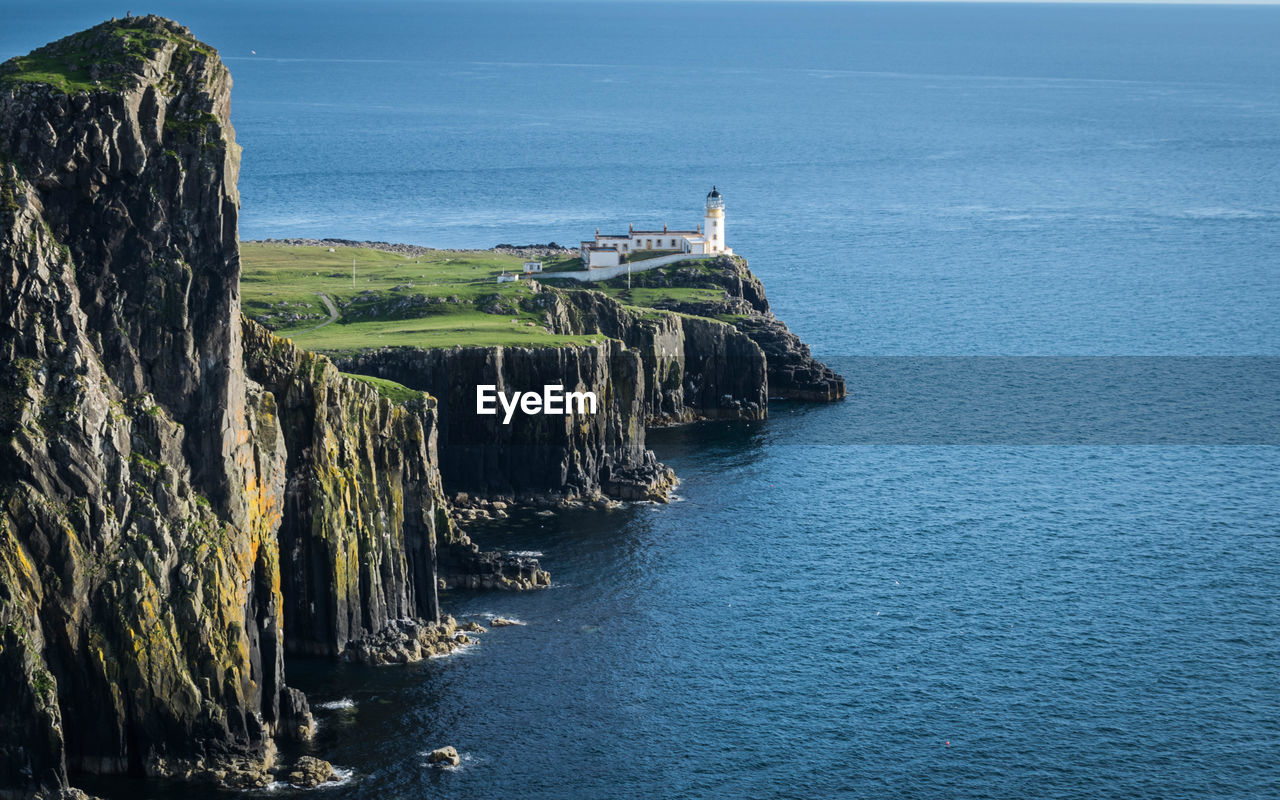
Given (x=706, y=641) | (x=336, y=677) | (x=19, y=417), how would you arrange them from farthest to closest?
(x=706, y=641) < (x=336, y=677) < (x=19, y=417)

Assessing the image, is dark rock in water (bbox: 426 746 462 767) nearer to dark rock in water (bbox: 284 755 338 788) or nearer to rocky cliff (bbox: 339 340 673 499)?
dark rock in water (bbox: 284 755 338 788)

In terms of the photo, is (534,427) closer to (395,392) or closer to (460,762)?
(395,392)

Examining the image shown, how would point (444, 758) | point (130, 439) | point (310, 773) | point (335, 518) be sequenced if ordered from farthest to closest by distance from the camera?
point (335, 518), point (444, 758), point (310, 773), point (130, 439)

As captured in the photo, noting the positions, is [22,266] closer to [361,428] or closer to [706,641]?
[361,428]

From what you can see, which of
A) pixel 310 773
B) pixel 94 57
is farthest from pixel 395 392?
pixel 310 773

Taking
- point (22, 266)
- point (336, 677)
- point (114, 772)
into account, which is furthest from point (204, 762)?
point (22, 266)

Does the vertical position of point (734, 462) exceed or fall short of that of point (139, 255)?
it falls short

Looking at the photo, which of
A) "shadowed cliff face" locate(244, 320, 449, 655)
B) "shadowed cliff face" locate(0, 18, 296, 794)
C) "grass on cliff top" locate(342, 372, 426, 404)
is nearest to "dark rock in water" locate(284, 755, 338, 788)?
"shadowed cliff face" locate(0, 18, 296, 794)
